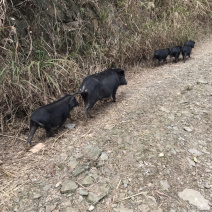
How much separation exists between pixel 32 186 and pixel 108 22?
4.04 meters

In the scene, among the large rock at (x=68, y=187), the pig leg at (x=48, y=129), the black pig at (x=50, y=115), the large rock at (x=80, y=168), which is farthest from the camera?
the pig leg at (x=48, y=129)

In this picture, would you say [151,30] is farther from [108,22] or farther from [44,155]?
[44,155]

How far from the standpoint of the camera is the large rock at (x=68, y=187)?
6.16 feet

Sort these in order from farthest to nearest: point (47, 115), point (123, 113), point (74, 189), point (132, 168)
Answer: point (123, 113) → point (47, 115) → point (132, 168) → point (74, 189)

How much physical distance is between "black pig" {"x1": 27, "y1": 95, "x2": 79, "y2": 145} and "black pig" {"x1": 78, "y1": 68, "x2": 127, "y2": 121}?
22 centimetres

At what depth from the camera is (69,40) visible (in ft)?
13.4

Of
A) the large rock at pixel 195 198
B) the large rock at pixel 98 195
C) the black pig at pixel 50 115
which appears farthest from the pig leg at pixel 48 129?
the large rock at pixel 195 198

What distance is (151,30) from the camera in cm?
536

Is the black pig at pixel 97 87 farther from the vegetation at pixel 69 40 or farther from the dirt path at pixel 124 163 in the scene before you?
the vegetation at pixel 69 40

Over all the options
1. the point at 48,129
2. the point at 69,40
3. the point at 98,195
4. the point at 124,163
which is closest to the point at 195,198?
the point at 124,163

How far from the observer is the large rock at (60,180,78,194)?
1877 millimetres

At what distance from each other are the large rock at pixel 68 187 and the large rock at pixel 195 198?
1.00 m

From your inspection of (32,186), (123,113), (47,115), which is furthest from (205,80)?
(32,186)

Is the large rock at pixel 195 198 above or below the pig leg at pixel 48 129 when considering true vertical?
below
